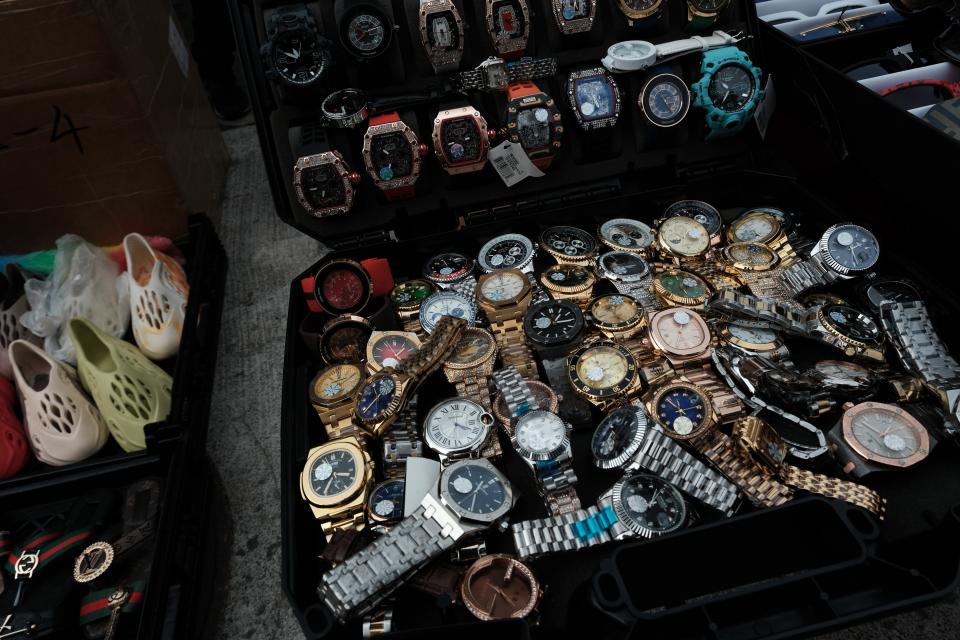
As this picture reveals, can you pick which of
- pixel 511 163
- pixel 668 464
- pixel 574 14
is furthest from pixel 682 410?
pixel 574 14

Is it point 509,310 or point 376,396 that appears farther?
point 509,310

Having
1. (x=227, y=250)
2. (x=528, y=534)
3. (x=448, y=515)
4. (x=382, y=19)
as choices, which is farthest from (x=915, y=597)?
(x=227, y=250)

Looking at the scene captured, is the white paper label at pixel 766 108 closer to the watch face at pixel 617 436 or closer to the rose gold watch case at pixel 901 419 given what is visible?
the rose gold watch case at pixel 901 419

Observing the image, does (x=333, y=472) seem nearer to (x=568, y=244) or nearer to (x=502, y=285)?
(x=502, y=285)

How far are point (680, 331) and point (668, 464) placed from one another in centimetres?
65

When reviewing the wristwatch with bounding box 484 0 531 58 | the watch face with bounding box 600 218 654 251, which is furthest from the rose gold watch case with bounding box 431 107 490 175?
the watch face with bounding box 600 218 654 251

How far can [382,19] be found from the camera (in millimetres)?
2410

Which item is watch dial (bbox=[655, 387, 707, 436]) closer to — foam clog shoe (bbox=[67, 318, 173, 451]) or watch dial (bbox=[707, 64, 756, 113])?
watch dial (bbox=[707, 64, 756, 113])

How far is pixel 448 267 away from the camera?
8.90ft

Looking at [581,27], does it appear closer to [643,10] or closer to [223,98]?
[643,10]

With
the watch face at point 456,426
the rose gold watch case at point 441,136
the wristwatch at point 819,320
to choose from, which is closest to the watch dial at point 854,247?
the wristwatch at point 819,320

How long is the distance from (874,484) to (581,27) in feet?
7.33

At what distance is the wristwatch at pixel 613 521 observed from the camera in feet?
5.95

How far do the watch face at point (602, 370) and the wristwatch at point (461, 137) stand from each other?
3.41ft
